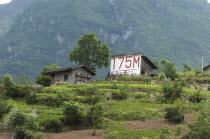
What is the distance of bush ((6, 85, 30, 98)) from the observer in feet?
130

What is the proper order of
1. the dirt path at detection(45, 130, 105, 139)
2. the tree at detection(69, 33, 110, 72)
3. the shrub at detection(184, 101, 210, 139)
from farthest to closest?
the tree at detection(69, 33, 110, 72) < the dirt path at detection(45, 130, 105, 139) < the shrub at detection(184, 101, 210, 139)

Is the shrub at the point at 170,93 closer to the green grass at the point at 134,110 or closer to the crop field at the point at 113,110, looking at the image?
the crop field at the point at 113,110

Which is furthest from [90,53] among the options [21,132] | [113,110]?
[21,132]

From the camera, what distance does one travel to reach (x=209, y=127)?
73.9ft

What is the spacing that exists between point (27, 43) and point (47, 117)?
151 meters

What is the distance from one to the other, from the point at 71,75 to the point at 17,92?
14.3 metres

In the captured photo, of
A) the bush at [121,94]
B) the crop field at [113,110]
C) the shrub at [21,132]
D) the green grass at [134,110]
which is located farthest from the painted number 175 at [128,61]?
the shrub at [21,132]

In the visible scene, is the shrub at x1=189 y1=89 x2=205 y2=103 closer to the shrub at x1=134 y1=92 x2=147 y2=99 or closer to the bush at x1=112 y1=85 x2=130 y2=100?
the shrub at x1=134 y1=92 x2=147 y2=99

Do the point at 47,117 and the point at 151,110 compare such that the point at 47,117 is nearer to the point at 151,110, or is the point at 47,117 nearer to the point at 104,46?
the point at 151,110

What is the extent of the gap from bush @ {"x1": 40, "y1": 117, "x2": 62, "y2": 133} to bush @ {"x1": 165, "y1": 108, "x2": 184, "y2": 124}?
27.7ft

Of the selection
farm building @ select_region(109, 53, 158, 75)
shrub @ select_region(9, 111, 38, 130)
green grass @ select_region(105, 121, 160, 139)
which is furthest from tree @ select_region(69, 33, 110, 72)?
shrub @ select_region(9, 111, 38, 130)

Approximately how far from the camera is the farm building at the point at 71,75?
5320 cm

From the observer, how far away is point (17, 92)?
3984 centimetres

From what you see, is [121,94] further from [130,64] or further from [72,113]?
[130,64]
